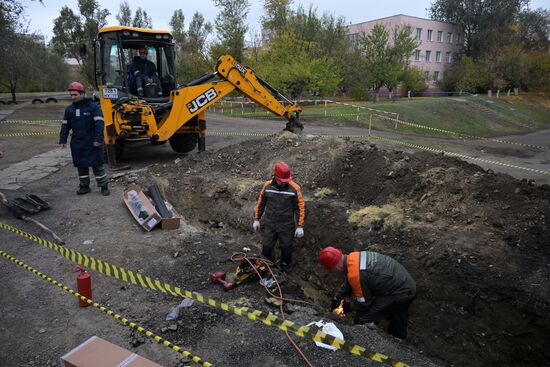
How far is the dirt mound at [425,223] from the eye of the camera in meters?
5.08

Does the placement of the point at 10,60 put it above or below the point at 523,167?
above

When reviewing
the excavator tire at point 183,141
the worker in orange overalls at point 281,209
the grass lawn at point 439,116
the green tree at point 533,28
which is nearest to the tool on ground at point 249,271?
the worker in orange overalls at point 281,209

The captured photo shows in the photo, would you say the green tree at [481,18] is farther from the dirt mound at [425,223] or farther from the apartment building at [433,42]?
the dirt mound at [425,223]

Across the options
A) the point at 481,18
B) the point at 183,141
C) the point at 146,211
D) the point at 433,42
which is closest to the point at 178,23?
the point at 433,42

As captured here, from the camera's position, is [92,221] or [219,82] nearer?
[92,221]

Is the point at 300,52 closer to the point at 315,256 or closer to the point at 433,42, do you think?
the point at 315,256

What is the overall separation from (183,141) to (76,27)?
31308 mm

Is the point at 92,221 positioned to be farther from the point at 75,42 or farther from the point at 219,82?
the point at 75,42

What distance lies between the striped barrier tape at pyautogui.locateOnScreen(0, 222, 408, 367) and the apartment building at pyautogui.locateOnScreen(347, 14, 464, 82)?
46997 mm

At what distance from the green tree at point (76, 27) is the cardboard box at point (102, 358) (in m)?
36.2

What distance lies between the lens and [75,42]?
35062 mm

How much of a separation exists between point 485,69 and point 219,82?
36.4m

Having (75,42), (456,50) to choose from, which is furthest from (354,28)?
(75,42)

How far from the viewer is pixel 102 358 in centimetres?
299
